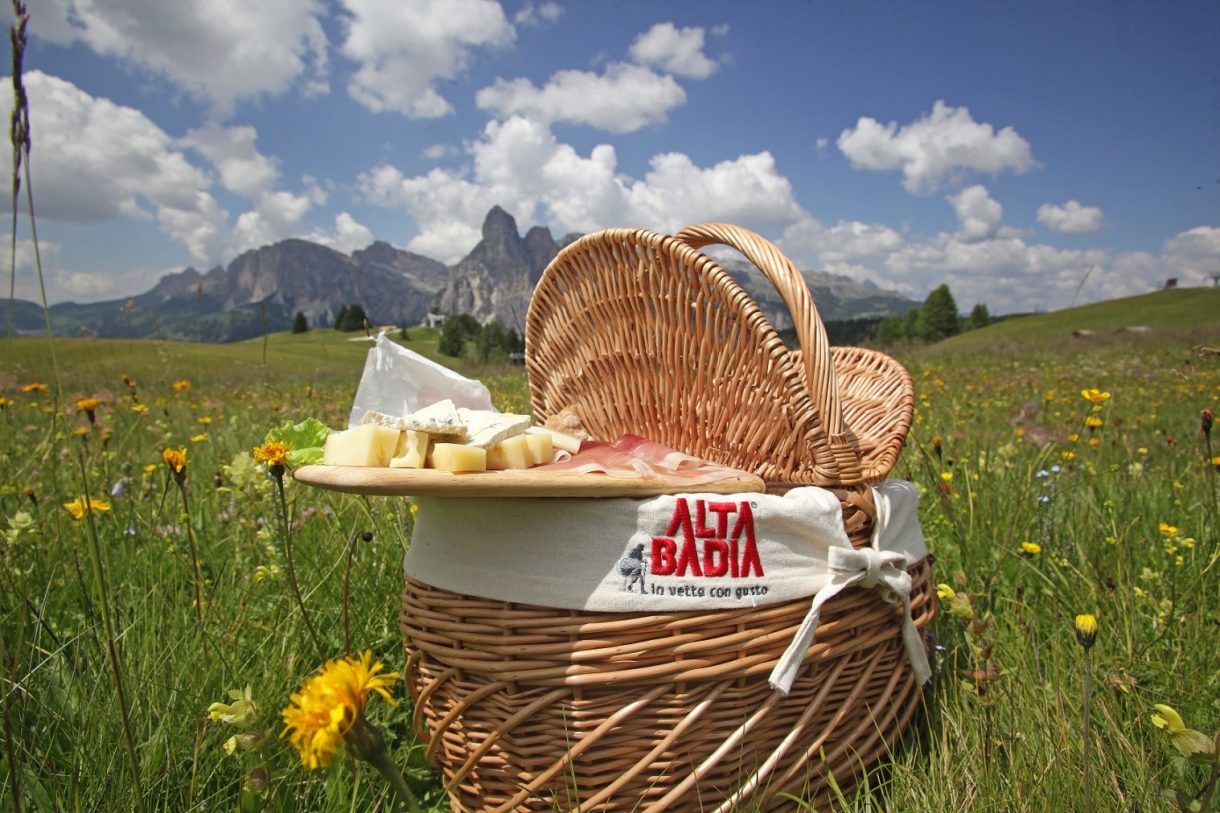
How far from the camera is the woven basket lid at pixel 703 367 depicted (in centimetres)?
153

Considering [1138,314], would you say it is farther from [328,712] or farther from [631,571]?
[328,712]

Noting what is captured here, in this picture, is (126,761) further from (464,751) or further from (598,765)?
(598,765)

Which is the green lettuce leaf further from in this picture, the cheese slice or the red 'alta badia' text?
the red 'alta badia' text

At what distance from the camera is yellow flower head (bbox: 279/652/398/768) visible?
0.73 metres

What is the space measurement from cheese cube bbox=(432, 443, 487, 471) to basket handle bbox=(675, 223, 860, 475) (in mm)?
707

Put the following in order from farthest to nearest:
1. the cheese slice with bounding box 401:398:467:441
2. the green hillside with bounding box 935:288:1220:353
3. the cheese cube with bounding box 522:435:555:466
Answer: the green hillside with bounding box 935:288:1220:353
the cheese cube with bounding box 522:435:555:466
the cheese slice with bounding box 401:398:467:441

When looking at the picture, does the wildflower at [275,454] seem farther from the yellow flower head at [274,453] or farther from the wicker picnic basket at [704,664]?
the wicker picnic basket at [704,664]

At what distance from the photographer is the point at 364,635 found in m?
1.83

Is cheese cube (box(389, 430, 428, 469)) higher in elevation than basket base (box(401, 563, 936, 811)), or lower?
higher

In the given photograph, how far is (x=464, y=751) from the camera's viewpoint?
140 centimetres

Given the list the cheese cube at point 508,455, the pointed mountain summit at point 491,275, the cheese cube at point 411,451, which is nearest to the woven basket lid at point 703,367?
the cheese cube at point 508,455

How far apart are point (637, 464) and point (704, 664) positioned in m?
0.40

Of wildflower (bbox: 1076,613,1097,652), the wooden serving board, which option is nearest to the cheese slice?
the wooden serving board

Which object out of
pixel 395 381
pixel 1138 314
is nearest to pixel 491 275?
pixel 1138 314
